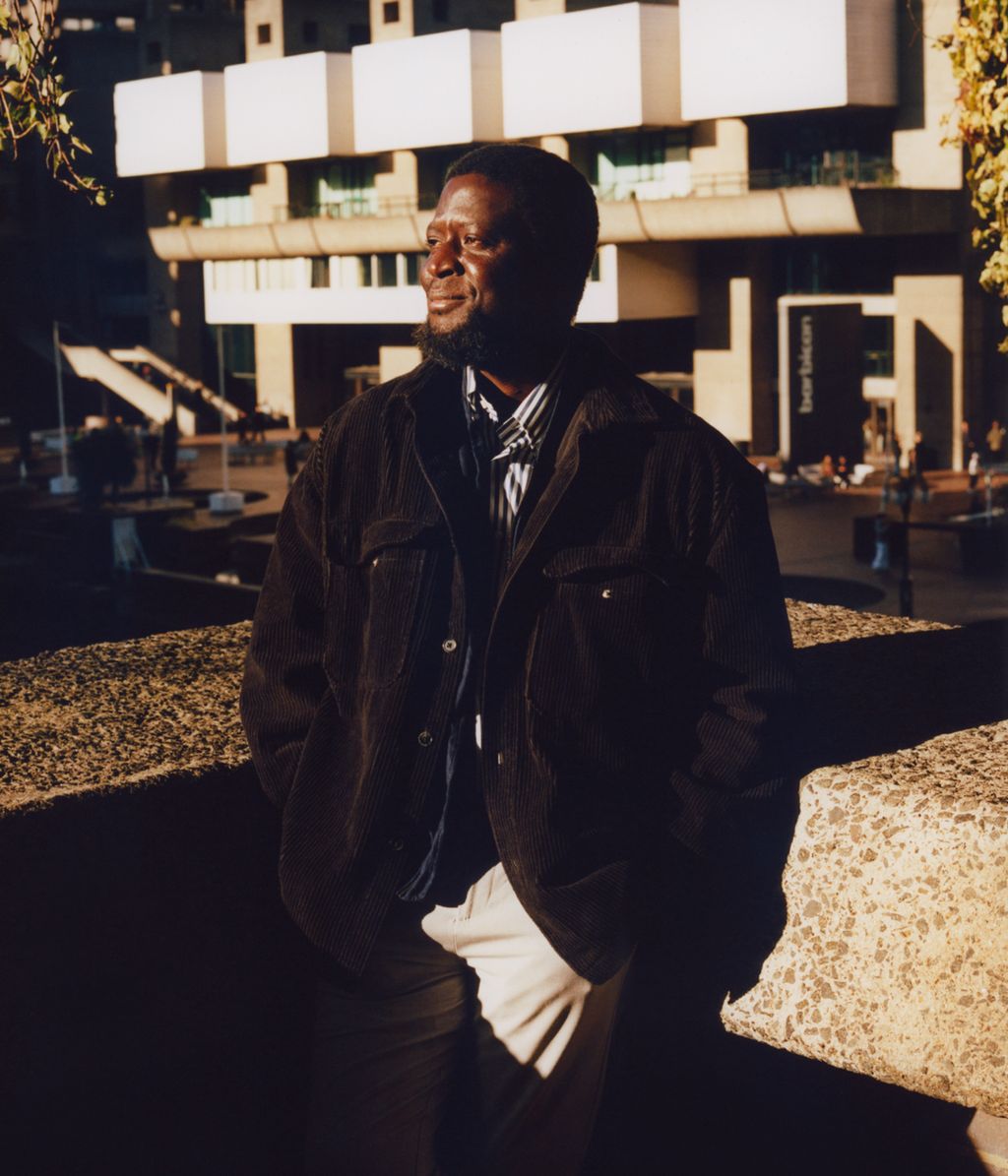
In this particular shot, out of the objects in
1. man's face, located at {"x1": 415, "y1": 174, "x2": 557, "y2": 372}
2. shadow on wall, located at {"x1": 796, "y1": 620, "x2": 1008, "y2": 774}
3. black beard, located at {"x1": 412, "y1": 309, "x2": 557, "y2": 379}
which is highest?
man's face, located at {"x1": 415, "y1": 174, "x2": 557, "y2": 372}

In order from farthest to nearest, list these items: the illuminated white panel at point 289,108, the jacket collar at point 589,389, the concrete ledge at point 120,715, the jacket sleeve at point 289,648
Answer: the illuminated white panel at point 289,108, the concrete ledge at point 120,715, the jacket sleeve at point 289,648, the jacket collar at point 589,389

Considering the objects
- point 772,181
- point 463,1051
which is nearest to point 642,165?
point 772,181

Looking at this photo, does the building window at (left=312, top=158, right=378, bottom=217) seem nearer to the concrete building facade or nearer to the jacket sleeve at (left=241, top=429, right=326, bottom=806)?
the concrete building facade

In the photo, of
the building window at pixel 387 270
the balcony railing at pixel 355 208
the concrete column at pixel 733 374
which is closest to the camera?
the concrete column at pixel 733 374

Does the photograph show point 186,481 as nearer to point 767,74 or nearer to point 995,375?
point 767,74

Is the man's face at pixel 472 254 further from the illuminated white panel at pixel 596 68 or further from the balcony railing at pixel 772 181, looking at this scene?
the illuminated white panel at pixel 596 68

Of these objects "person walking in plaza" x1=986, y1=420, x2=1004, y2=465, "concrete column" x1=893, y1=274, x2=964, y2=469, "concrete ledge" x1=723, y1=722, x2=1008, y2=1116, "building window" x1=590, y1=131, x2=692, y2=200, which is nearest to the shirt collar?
"concrete ledge" x1=723, y1=722, x2=1008, y2=1116

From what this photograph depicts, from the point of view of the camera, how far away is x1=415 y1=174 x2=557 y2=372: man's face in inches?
112

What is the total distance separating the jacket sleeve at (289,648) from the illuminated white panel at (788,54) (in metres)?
42.4

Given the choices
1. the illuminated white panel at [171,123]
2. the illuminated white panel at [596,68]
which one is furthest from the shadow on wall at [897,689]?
the illuminated white panel at [171,123]

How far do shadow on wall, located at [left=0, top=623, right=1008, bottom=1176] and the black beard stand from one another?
0.76 metres

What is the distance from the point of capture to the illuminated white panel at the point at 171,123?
61469 mm

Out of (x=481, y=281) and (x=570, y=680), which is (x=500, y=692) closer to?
(x=570, y=680)

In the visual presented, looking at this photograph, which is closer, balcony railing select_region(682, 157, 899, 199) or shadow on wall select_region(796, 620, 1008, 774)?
shadow on wall select_region(796, 620, 1008, 774)
